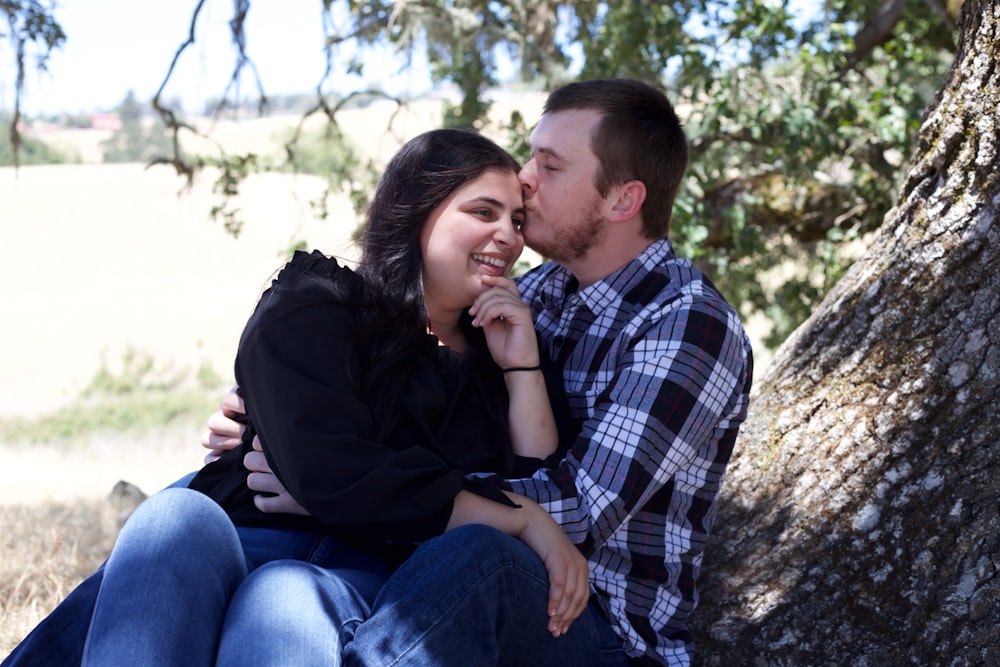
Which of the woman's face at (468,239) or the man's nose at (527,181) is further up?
the man's nose at (527,181)

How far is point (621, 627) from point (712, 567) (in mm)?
452

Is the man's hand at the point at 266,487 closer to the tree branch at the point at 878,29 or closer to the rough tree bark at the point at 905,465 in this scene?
the rough tree bark at the point at 905,465

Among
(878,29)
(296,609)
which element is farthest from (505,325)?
(878,29)

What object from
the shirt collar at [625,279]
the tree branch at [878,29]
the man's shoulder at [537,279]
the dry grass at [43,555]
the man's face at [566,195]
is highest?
the tree branch at [878,29]

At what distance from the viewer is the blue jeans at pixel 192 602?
6.20 ft

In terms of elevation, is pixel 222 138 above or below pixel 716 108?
below

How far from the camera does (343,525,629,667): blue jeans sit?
1952mm

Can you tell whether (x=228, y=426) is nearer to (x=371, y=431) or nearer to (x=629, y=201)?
(x=371, y=431)

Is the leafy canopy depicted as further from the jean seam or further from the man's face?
the jean seam

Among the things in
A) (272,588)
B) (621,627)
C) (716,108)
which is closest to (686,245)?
(716,108)

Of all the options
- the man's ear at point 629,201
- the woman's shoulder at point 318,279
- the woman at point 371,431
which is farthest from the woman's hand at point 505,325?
the man's ear at point 629,201

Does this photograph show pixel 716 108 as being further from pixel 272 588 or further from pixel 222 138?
pixel 222 138

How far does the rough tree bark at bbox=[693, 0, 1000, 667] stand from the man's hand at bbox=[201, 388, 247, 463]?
1.33 m

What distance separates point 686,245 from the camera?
5504mm
